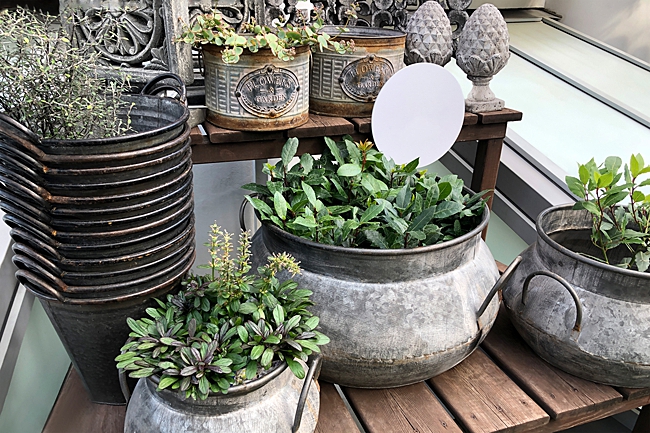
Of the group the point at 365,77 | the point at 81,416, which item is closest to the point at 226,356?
the point at 81,416

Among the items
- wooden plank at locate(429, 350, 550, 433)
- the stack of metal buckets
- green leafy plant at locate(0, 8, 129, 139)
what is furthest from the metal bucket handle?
wooden plank at locate(429, 350, 550, 433)

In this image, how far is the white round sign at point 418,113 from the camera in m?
1.16

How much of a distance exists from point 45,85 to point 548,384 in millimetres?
990

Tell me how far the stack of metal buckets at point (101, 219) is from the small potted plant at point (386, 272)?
7.4 inches

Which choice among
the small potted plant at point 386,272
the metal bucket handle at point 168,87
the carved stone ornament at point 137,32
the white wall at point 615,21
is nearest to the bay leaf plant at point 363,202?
the small potted plant at point 386,272

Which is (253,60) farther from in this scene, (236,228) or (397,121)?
(236,228)

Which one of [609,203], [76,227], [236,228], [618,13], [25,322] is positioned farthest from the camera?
[618,13]

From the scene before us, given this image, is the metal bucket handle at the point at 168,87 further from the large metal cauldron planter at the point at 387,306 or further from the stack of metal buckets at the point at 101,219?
the large metal cauldron planter at the point at 387,306

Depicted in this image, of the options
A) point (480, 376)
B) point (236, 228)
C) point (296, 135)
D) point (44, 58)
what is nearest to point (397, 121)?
point (296, 135)

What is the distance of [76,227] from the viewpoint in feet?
2.50

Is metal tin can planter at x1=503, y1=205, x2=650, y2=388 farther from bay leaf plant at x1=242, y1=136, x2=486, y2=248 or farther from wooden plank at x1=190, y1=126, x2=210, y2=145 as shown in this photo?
wooden plank at x1=190, y1=126, x2=210, y2=145

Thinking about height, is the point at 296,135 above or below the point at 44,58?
below

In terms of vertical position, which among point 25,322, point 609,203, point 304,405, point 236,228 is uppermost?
point 609,203

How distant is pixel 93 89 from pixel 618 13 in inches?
105
